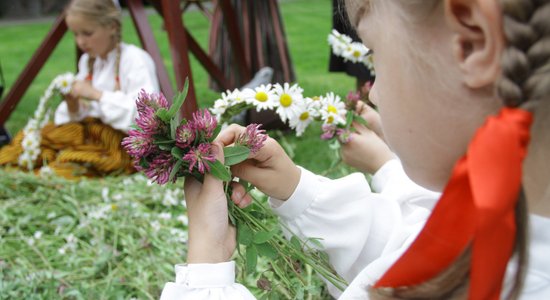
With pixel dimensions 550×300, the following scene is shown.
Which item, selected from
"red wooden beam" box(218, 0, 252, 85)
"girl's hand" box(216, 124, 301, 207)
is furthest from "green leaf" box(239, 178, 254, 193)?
"red wooden beam" box(218, 0, 252, 85)

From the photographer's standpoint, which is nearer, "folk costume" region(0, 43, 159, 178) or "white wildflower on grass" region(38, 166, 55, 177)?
"white wildflower on grass" region(38, 166, 55, 177)

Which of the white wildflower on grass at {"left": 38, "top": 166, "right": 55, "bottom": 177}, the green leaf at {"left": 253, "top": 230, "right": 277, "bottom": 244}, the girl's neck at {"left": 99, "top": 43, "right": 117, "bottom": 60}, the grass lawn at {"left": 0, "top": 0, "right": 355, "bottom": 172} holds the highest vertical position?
the green leaf at {"left": 253, "top": 230, "right": 277, "bottom": 244}

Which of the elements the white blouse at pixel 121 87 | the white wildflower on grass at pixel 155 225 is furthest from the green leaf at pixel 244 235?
the white blouse at pixel 121 87

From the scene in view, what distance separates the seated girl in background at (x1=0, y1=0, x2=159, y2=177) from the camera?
330 cm

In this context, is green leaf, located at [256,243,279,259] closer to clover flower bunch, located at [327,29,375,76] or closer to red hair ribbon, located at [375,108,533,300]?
red hair ribbon, located at [375,108,533,300]

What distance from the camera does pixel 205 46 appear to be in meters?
8.02

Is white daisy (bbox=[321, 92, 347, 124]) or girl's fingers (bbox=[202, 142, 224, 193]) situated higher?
girl's fingers (bbox=[202, 142, 224, 193])

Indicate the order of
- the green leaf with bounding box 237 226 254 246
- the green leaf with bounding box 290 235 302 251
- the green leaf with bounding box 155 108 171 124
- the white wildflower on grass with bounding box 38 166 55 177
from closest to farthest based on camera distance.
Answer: the green leaf with bounding box 155 108 171 124
the green leaf with bounding box 237 226 254 246
the green leaf with bounding box 290 235 302 251
the white wildflower on grass with bounding box 38 166 55 177

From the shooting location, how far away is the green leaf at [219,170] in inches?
36.8

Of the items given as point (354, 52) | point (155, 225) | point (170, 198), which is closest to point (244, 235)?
point (354, 52)

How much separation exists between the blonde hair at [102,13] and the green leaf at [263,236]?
2.55m

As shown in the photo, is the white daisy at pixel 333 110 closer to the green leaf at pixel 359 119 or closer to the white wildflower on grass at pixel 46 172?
the green leaf at pixel 359 119

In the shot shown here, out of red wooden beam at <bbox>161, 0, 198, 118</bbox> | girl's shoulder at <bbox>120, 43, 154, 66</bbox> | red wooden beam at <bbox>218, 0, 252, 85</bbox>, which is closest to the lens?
red wooden beam at <bbox>161, 0, 198, 118</bbox>

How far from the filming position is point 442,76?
685mm
